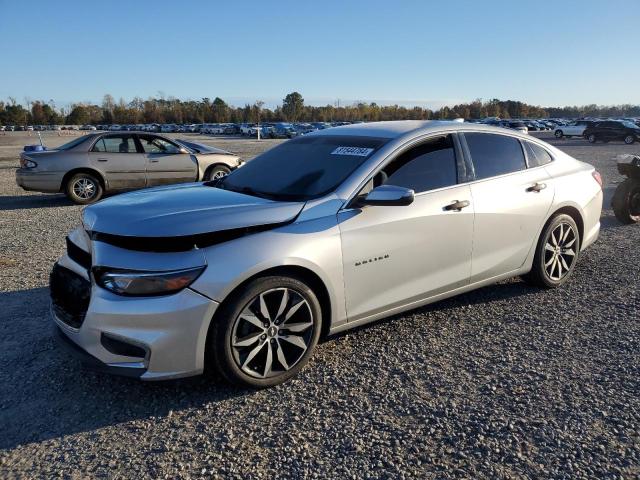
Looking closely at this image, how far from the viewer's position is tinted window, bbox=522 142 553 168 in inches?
190

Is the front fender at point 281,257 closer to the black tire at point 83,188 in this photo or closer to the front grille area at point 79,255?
the front grille area at point 79,255

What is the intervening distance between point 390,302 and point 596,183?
3116 mm

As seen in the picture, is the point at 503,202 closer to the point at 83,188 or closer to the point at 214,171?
the point at 214,171

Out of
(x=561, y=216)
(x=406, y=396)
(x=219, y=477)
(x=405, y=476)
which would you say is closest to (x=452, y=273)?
(x=406, y=396)

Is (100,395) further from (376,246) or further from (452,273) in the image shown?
Answer: (452,273)

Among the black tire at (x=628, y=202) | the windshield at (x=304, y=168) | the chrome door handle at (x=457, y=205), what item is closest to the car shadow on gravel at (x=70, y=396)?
the windshield at (x=304, y=168)

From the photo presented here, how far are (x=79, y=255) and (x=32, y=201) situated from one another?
357 inches

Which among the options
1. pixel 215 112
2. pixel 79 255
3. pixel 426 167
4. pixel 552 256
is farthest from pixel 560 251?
pixel 215 112

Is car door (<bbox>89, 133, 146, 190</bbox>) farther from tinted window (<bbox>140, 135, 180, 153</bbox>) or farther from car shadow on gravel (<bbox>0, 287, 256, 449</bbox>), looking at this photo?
car shadow on gravel (<bbox>0, 287, 256, 449</bbox>)

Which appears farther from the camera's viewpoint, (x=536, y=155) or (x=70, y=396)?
(x=536, y=155)

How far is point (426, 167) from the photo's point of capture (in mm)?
4020

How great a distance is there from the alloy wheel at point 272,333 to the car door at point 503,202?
1707 mm

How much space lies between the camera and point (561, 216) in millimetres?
4934

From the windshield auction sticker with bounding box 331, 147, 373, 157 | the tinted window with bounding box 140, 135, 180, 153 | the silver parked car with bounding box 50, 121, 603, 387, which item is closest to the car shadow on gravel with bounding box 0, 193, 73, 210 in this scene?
the tinted window with bounding box 140, 135, 180, 153
